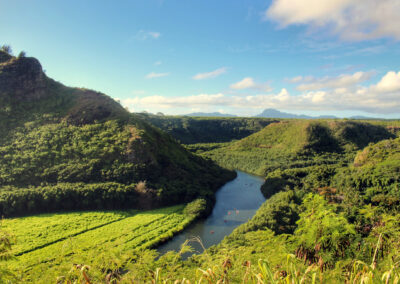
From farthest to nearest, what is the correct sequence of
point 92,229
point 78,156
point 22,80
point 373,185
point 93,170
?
point 22,80
point 78,156
point 93,170
point 373,185
point 92,229

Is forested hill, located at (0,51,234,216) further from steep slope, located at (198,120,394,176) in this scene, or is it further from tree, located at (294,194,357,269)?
tree, located at (294,194,357,269)

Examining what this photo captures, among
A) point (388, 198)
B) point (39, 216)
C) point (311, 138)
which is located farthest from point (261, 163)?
point (39, 216)

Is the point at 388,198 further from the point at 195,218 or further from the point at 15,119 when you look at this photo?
the point at 15,119

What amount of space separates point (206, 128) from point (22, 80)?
111 meters

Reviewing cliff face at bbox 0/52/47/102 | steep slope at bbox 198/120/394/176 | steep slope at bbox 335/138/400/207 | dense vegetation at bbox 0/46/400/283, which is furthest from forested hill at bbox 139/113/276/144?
steep slope at bbox 335/138/400/207

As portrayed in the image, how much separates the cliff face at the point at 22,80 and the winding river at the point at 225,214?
179 ft

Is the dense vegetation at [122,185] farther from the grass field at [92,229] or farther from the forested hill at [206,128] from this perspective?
the forested hill at [206,128]

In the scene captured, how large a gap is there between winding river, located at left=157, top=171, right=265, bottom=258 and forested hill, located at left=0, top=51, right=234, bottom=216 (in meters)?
3.63

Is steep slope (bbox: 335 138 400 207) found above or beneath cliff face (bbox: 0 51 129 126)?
beneath

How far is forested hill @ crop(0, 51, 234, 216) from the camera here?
36875mm

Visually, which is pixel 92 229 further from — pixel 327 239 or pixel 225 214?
pixel 327 239

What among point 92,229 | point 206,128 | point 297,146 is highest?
point 206,128

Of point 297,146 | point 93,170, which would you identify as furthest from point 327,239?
point 297,146

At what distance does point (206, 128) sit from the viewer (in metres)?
156
